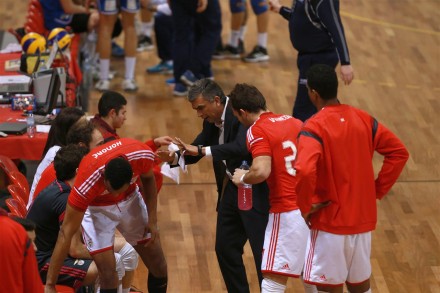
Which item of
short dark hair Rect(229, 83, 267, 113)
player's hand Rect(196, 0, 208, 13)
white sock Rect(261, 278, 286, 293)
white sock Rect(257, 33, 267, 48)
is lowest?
white sock Rect(257, 33, 267, 48)

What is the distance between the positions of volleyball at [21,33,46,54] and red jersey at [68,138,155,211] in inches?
145

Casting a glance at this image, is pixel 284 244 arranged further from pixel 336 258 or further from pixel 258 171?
pixel 258 171

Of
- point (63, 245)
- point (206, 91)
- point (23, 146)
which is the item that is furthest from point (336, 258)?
point (23, 146)

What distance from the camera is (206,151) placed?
5668 mm

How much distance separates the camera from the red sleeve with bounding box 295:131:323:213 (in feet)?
15.9

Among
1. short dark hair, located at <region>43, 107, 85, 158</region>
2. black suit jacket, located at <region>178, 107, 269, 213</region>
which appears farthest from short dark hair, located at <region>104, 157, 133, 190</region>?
short dark hair, located at <region>43, 107, 85, 158</region>

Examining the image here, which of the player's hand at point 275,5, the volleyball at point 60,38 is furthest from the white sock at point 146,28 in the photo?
the player's hand at point 275,5

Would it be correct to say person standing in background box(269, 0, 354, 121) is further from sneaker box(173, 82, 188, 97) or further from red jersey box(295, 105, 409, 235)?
sneaker box(173, 82, 188, 97)

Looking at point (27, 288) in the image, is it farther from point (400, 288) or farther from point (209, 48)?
point (209, 48)

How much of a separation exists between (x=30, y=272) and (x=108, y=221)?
1.18 meters

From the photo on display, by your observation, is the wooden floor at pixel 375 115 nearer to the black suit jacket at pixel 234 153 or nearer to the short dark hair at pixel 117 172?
the black suit jacket at pixel 234 153

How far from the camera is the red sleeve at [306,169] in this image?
485 centimetres

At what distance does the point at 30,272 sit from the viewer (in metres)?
4.46

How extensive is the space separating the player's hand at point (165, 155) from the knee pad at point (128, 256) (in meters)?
0.58
